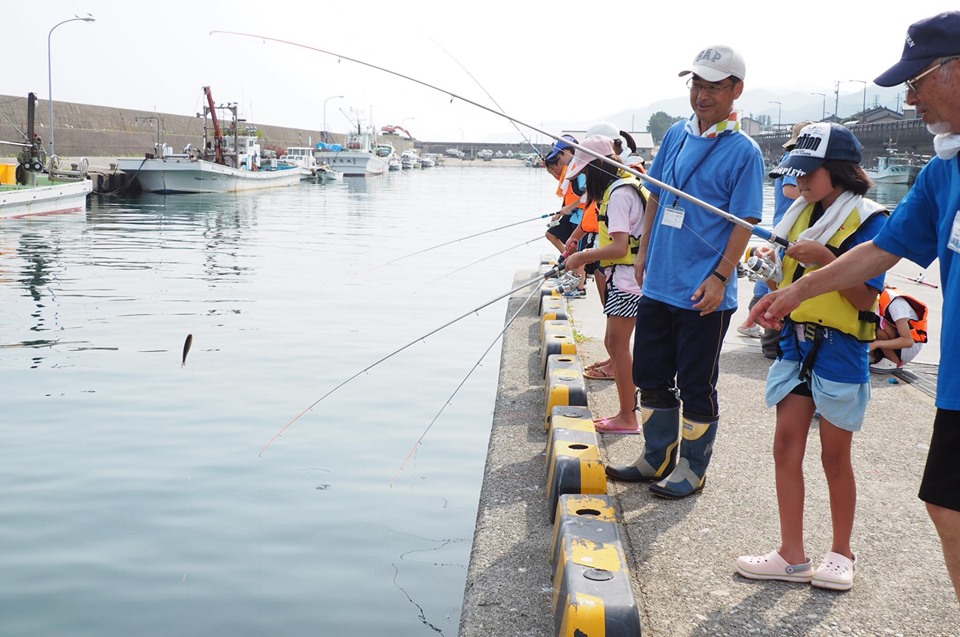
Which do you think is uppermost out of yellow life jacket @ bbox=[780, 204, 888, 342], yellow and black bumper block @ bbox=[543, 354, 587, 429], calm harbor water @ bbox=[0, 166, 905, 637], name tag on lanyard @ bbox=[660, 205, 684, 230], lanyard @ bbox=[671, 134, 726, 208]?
lanyard @ bbox=[671, 134, 726, 208]

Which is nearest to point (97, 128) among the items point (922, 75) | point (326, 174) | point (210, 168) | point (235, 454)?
point (210, 168)

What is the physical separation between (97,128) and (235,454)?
51120mm

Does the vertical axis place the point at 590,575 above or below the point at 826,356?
below

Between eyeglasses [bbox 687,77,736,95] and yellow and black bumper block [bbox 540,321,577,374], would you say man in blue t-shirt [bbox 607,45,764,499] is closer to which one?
eyeglasses [bbox 687,77,736,95]

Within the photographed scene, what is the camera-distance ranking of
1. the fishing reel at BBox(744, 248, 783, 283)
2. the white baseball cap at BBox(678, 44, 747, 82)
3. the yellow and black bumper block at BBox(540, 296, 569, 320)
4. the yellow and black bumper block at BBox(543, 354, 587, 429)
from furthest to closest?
the yellow and black bumper block at BBox(540, 296, 569, 320), the yellow and black bumper block at BBox(543, 354, 587, 429), the white baseball cap at BBox(678, 44, 747, 82), the fishing reel at BBox(744, 248, 783, 283)

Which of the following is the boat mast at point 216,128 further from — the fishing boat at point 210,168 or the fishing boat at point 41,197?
the fishing boat at point 41,197

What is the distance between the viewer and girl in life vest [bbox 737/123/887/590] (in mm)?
3420

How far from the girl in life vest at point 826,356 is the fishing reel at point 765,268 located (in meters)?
0.09

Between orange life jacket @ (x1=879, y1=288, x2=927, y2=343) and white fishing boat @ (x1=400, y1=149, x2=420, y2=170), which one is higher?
white fishing boat @ (x1=400, y1=149, x2=420, y2=170)

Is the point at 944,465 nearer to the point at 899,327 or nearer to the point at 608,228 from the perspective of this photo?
the point at 608,228

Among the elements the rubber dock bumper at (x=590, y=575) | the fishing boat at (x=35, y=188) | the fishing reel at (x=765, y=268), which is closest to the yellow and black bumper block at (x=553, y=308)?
the rubber dock bumper at (x=590, y=575)

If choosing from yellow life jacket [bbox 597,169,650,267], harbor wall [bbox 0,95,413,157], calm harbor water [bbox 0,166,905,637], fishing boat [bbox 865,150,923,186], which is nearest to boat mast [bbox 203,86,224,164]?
harbor wall [bbox 0,95,413,157]

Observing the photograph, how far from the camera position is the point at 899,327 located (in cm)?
592

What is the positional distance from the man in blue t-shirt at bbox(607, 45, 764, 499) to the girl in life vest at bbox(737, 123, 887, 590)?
0.54 m
